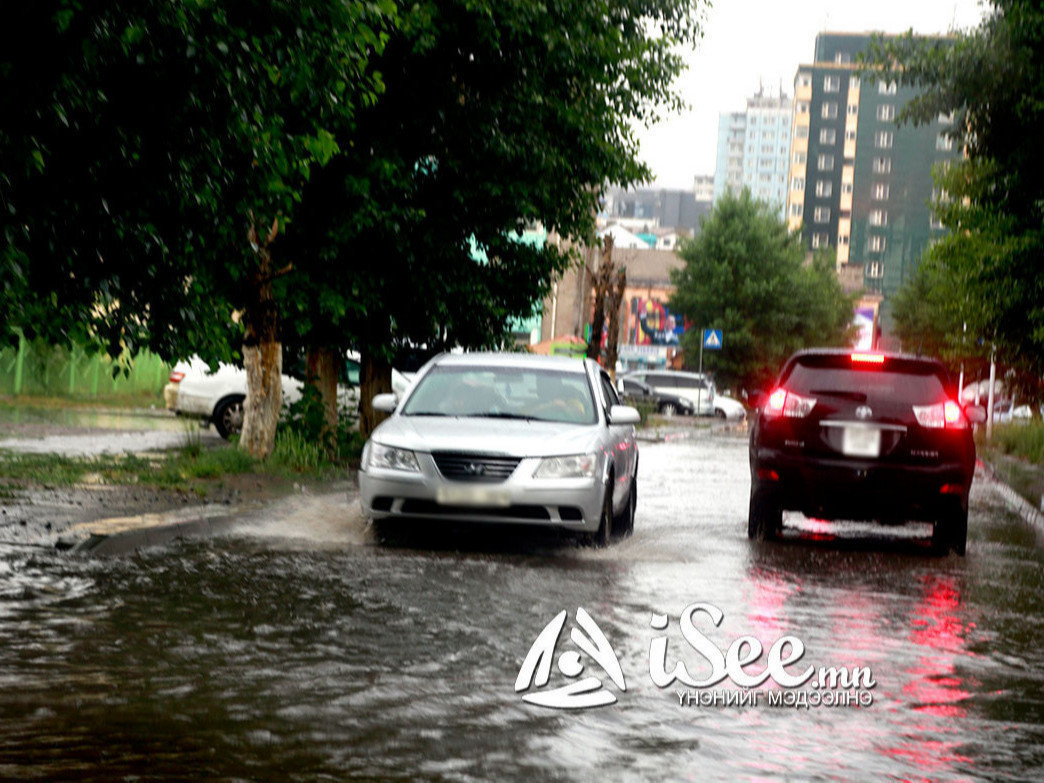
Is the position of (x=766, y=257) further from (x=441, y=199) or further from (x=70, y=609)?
(x=70, y=609)

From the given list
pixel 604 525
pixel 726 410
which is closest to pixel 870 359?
pixel 604 525

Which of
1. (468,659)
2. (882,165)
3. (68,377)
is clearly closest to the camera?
(468,659)

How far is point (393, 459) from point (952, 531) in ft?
15.6

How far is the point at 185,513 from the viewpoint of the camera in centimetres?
1185

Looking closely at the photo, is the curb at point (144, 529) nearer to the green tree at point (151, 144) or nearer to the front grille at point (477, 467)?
the green tree at point (151, 144)

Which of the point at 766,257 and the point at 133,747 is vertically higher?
the point at 766,257

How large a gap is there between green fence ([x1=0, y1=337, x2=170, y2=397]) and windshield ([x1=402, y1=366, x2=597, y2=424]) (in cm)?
2076

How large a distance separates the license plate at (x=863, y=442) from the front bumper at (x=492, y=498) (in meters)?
2.50

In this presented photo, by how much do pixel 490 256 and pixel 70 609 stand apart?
12711mm

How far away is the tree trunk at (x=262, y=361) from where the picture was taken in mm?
16812

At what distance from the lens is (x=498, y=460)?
11.1m

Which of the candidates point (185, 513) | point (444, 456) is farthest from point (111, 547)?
point (444, 456)

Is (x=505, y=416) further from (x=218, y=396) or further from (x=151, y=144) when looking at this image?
(x=218, y=396)

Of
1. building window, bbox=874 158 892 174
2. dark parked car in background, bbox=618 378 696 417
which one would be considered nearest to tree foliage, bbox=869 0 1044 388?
dark parked car in background, bbox=618 378 696 417
